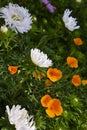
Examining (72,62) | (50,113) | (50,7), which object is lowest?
(50,113)

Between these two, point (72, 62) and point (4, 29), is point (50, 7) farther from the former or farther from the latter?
point (4, 29)

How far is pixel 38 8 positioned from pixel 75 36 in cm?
32

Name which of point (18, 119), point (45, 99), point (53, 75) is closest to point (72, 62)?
point (53, 75)

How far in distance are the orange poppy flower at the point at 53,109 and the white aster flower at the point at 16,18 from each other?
425mm

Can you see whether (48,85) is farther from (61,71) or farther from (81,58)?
(81,58)

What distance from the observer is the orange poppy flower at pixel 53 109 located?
231 cm

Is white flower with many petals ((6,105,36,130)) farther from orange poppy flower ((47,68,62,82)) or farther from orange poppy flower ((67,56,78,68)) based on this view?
orange poppy flower ((67,56,78,68))

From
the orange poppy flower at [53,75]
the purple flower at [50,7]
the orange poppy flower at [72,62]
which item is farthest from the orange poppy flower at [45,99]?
the purple flower at [50,7]

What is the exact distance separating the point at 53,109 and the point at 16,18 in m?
0.59

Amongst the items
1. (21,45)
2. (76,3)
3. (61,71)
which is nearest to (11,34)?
(21,45)

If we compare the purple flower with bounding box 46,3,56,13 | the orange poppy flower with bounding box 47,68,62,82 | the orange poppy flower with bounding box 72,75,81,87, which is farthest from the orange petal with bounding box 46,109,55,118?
the purple flower with bounding box 46,3,56,13

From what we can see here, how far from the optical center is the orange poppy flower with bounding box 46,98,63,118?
2312 millimetres

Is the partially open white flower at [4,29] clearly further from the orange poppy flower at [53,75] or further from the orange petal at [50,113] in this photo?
the orange petal at [50,113]

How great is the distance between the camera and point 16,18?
2.57 metres
